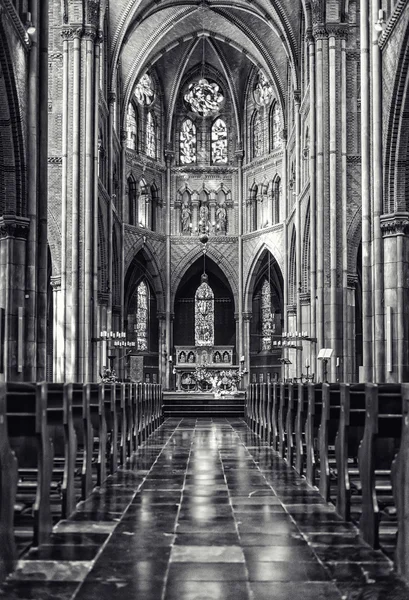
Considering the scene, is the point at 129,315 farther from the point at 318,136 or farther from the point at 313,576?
the point at 313,576

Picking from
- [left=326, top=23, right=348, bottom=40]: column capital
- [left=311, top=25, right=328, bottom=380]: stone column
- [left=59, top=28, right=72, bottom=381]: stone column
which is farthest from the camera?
[left=326, top=23, right=348, bottom=40]: column capital

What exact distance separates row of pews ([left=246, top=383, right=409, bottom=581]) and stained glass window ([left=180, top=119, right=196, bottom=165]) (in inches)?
1493

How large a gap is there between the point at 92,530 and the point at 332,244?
22.7 meters

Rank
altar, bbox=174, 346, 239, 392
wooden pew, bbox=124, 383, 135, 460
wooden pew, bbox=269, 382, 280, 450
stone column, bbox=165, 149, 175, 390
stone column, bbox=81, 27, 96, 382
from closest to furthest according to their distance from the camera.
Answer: wooden pew, bbox=124, 383, 135, 460 → wooden pew, bbox=269, 382, 280, 450 → stone column, bbox=81, 27, 96, 382 → altar, bbox=174, 346, 239, 392 → stone column, bbox=165, 149, 175, 390

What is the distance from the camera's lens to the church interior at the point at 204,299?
6156mm

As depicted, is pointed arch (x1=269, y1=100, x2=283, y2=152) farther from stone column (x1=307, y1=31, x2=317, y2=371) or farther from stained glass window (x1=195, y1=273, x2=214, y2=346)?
stone column (x1=307, y1=31, x2=317, y2=371)

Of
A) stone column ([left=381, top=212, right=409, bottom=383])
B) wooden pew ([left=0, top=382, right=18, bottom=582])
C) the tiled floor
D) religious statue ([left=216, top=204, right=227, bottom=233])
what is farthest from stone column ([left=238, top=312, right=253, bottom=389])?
wooden pew ([left=0, top=382, right=18, bottom=582])

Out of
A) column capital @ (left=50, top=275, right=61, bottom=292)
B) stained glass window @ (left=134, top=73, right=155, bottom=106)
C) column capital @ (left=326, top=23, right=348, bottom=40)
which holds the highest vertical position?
stained glass window @ (left=134, top=73, right=155, bottom=106)

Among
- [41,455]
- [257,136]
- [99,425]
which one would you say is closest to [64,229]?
[99,425]

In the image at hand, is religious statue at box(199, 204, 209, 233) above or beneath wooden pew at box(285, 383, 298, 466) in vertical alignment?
above

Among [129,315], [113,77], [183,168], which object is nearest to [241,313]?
[129,315]

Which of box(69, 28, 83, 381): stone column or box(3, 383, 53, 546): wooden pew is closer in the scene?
box(3, 383, 53, 546): wooden pew

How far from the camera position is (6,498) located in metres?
5.61

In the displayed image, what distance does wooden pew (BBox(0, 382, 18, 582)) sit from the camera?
543 centimetres
